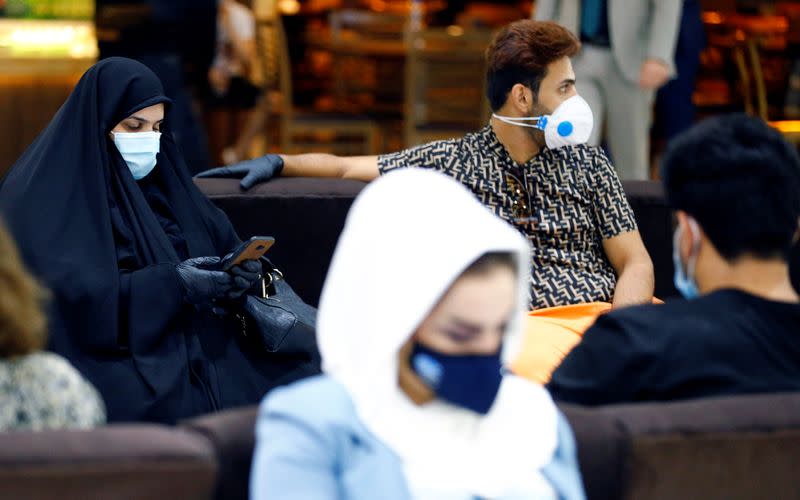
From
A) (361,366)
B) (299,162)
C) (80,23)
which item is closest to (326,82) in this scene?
(80,23)

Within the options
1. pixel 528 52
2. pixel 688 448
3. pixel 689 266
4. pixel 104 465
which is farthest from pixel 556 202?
pixel 104 465

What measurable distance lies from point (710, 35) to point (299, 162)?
454 cm

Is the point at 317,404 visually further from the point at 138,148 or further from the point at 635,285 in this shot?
the point at 635,285

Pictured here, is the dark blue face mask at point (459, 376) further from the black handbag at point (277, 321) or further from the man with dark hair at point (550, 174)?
the man with dark hair at point (550, 174)

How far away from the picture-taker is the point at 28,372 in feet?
5.52

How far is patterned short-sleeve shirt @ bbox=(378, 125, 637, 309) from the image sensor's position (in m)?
3.17

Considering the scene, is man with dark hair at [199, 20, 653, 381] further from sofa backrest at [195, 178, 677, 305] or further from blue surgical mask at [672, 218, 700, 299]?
blue surgical mask at [672, 218, 700, 299]

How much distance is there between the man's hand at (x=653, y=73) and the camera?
4684mm

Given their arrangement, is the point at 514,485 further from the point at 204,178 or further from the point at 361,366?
→ the point at 204,178

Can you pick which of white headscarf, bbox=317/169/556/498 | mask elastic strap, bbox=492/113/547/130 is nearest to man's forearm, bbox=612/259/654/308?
mask elastic strap, bbox=492/113/547/130

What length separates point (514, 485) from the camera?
5.16 ft

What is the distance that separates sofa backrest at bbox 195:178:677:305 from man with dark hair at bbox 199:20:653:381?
26 cm

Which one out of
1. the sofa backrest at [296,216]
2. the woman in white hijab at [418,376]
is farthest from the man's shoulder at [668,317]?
the sofa backrest at [296,216]

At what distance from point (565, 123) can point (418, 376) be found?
5.38 ft
